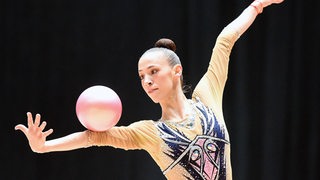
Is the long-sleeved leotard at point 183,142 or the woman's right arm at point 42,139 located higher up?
the woman's right arm at point 42,139

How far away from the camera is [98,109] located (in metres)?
1.78

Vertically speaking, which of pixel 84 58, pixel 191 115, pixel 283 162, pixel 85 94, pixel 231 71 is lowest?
pixel 283 162

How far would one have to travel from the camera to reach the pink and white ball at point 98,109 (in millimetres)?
1779

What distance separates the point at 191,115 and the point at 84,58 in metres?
1.40

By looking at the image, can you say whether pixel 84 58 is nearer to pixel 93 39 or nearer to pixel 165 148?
pixel 93 39

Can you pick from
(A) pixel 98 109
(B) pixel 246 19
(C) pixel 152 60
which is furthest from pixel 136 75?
(A) pixel 98 109

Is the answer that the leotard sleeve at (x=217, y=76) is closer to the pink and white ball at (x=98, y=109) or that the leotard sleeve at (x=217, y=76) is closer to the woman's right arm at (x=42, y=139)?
the pink and white ball at (x=98, y=109)

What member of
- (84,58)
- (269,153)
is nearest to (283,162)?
(269,153)

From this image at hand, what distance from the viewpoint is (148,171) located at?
318cm

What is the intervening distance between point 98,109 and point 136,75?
1.45 m

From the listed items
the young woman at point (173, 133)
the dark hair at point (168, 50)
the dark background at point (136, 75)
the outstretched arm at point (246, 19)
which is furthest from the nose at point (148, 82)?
the dark background at point (136, 75)

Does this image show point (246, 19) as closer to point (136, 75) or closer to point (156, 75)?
point (156, 75)

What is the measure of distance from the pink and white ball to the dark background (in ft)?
4.43

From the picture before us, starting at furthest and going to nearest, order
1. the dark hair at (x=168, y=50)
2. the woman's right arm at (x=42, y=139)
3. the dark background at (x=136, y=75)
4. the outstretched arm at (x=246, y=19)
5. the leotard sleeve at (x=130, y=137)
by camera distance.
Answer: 1. the dark background at (x=136, y=75)
2. the outstretched arm at (x=246, y=19)
3. the dark hair at (x=168, y=50)
4. the leotard sleeve at (x=130, y=137)
5. the woman's right arm at (x=42, y=139)
